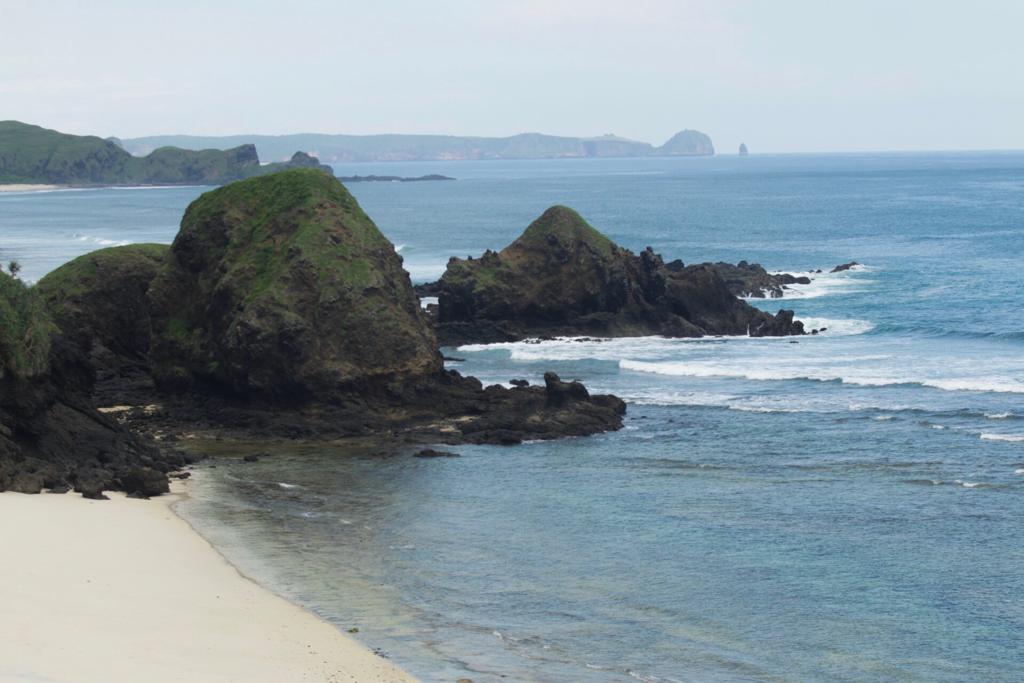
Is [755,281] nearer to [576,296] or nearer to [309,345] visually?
[576,296]

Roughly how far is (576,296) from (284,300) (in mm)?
25134

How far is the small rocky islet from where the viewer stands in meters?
39.3

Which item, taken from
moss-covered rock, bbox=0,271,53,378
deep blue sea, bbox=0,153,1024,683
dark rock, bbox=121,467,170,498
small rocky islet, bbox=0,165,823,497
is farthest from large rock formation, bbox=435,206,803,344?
dark rock, bbox=121,467,170,498

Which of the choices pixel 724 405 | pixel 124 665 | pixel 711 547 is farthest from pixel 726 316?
pixel 124 665

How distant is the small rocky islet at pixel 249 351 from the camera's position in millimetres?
39344

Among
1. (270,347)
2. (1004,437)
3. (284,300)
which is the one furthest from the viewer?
(284,300)

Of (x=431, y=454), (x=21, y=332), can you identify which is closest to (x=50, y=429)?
(x=21, y=332)

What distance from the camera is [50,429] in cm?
3834

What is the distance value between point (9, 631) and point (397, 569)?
992 centimetres

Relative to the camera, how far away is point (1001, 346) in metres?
64.3

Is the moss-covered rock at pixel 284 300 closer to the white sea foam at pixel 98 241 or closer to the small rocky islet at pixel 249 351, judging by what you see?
the small rocky islet at pixel 249 351

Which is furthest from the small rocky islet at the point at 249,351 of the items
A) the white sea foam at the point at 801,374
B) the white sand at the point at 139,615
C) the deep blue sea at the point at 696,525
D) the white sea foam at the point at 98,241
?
the white sea foam at the point at 98,241

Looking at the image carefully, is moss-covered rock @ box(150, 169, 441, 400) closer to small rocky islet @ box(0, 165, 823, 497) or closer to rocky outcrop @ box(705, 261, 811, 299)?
small rocky islet @ box(0, 165, 823, 497)

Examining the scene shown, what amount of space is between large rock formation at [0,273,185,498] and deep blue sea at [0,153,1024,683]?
2273 millimetres
